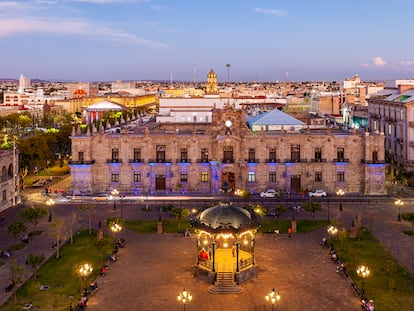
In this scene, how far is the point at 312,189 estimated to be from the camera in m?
73.8

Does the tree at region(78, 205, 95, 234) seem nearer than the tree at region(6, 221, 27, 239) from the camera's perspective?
No

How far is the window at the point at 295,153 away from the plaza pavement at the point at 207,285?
19.0m

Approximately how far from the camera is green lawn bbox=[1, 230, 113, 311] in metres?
35.8

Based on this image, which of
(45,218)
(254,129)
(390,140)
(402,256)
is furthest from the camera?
(390,140)

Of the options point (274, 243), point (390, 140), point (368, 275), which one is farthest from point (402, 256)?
point (390, 140)

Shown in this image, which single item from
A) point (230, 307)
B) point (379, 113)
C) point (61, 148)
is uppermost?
point (379, 113)

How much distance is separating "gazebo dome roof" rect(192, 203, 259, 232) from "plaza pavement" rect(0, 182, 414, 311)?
4.02 meters

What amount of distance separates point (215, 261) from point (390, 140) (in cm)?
5991

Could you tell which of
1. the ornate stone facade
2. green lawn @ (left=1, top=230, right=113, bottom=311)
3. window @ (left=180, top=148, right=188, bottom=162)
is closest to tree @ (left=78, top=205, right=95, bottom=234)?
green lawn @ (left=1, top=230, right=113, bottom=311)

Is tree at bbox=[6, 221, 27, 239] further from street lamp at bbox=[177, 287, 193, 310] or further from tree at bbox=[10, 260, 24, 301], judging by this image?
street lamp at bbox=[177, 287, 193, 310]

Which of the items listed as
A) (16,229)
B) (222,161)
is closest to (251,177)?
(222,161)

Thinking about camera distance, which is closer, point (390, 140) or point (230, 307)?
point (230, 307)

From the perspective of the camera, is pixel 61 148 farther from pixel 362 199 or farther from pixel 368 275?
pixel 368 275

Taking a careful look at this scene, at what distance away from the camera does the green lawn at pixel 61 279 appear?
35.8m
